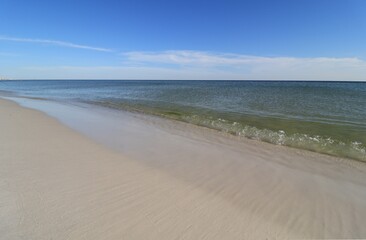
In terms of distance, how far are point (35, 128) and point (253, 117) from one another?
11506mm

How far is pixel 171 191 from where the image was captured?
4.34 meters

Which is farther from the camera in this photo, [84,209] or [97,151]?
[97,151]

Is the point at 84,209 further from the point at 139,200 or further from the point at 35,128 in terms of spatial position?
the point at 35,128

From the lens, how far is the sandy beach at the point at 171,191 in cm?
324

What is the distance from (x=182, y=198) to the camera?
411 centimetres

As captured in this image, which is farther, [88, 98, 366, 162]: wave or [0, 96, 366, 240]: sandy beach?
[88, 98, 366, 162]: wave

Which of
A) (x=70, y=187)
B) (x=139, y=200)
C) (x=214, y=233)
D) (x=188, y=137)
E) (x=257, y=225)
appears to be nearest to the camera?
(x=214, y=233)

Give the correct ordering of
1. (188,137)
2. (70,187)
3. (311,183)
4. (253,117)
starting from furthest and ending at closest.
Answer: (253,117), (188,137), (311,183), (70,187)

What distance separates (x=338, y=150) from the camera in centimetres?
771

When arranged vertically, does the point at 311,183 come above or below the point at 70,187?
below

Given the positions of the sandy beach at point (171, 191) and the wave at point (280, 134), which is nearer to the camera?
the sandy beach at point (171, 191)

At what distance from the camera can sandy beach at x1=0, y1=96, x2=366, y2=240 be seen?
10.6 feet

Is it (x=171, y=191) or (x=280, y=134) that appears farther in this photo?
(x=280, y=134)

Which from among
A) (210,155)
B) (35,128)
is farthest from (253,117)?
(35,128)
